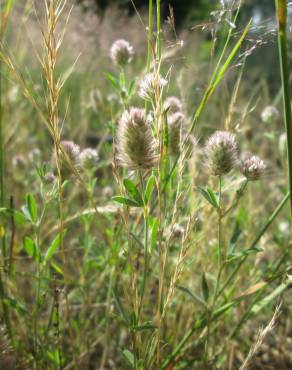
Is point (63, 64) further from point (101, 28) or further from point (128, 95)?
point (128, 95)

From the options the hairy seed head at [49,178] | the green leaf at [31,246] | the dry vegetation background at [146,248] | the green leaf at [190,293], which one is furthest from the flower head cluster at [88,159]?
the green leaf at [190,293]

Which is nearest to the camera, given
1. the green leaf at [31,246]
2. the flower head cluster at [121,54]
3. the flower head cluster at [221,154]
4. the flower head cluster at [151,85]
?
the flower head cluster at [151,85]

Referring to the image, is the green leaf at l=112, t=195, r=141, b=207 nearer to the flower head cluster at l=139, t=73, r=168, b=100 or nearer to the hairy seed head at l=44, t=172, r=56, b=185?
the flower head cluster at l=139, t=73, r=168, b=100

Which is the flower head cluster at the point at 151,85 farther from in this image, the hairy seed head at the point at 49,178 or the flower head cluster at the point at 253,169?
the hairy seed head at the point at 49,178

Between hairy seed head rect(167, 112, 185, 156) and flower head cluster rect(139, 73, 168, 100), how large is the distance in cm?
19

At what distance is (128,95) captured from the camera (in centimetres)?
124

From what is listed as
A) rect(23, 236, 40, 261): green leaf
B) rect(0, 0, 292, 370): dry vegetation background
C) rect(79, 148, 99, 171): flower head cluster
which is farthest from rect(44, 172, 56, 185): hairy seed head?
rect(79, 148, 99, 171): flower head cluster

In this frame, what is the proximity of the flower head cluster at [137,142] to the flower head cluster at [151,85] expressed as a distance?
0.19 ft

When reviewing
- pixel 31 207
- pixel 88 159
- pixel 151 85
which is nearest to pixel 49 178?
pixel 31 207

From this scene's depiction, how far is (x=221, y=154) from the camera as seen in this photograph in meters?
1.00

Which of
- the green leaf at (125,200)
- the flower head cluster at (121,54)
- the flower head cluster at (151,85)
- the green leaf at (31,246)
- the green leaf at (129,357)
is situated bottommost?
the green leaf at (129,357)

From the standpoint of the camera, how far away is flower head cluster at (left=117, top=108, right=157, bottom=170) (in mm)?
910

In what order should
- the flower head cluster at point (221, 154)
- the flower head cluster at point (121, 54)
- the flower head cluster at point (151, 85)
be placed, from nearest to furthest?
the flower head cluster at point (151, 85) → the flower head cluster at point (221, 154) → the flower head cluster at point (121, 54)

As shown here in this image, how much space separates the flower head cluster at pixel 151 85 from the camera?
86 centimetres
